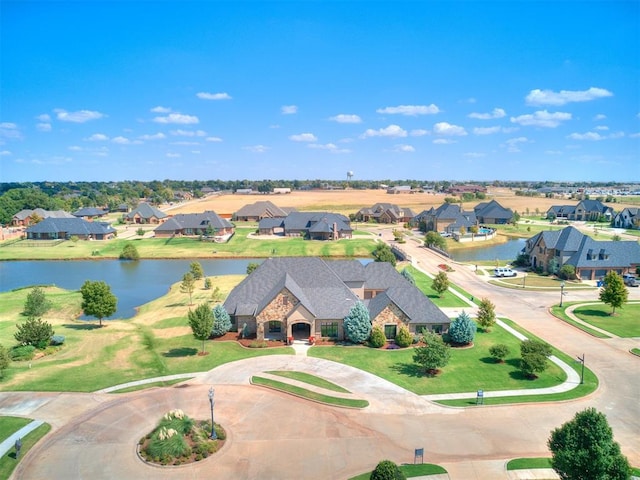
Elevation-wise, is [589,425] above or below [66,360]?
above

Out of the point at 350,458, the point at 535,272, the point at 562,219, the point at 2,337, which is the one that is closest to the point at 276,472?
the point at 350,458

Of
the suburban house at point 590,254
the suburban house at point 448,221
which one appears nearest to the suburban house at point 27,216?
the suburban house at point 448,221

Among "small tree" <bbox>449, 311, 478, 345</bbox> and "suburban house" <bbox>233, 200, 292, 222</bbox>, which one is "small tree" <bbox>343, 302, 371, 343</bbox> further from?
"suburban house" <bbox>233, 200, 292, 222</bbox>

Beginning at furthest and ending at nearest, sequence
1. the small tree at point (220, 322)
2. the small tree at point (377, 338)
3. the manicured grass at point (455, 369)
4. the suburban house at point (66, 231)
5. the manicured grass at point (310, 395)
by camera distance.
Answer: the suburban house at point (66, 231)
the small tree at point (220, 322)
the small tree at point (377, 338)
the manicured grass at point (455, 369)
the manicured grass at point (310, 395)

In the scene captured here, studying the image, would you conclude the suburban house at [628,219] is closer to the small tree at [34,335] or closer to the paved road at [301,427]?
the paved road at [301,427]

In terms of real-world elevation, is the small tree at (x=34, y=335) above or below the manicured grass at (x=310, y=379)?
above

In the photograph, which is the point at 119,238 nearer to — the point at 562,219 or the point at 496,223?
the point at 496,223
